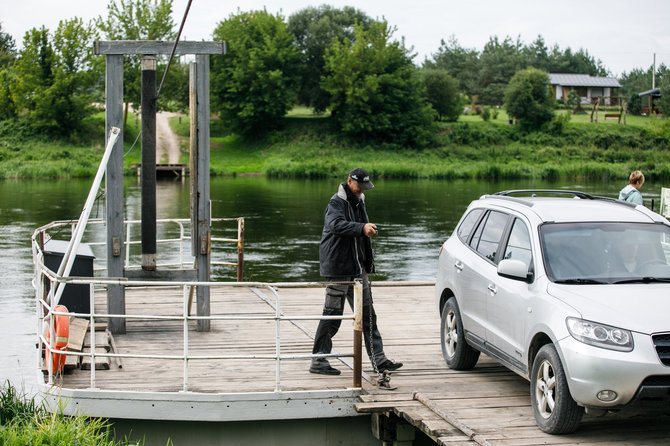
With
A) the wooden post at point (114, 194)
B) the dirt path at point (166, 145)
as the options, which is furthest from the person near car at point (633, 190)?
the dirt path at point (166, 145)

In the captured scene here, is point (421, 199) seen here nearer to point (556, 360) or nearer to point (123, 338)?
point (123, 338)

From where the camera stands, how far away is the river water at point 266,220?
1764cm

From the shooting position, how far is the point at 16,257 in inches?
956

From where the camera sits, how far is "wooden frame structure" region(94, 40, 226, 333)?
10234 millimetres

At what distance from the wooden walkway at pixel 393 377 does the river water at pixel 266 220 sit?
153cm

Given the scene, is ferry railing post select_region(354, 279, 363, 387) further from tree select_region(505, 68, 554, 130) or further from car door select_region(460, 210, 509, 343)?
tree select_region(505, 68, 554, 130)

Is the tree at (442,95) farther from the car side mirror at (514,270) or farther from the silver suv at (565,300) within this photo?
the car side mirror at (514,270)

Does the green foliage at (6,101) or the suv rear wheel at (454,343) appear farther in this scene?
the green foliage at (6,101)

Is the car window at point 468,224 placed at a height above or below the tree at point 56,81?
below

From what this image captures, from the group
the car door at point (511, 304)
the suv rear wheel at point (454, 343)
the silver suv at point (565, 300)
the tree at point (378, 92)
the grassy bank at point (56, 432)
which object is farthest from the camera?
the tree at point (378, 92)

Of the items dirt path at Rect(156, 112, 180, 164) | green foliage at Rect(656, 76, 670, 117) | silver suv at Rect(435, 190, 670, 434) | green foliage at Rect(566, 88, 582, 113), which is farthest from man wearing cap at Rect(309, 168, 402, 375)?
green foliage at Rect(566, 88, 582, 113)

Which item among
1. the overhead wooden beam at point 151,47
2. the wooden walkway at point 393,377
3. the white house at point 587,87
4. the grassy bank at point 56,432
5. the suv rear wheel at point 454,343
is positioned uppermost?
the white house at point 587,87

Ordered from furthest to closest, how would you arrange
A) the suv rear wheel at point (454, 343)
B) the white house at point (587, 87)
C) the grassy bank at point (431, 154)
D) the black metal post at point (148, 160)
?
the white house at point (587, 87) → the grassy bank at point (431, 154) → the black metal post at point (148, 160) → the suv rear wheel at point (454, 343)

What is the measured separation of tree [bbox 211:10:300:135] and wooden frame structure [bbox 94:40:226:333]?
212 ft
